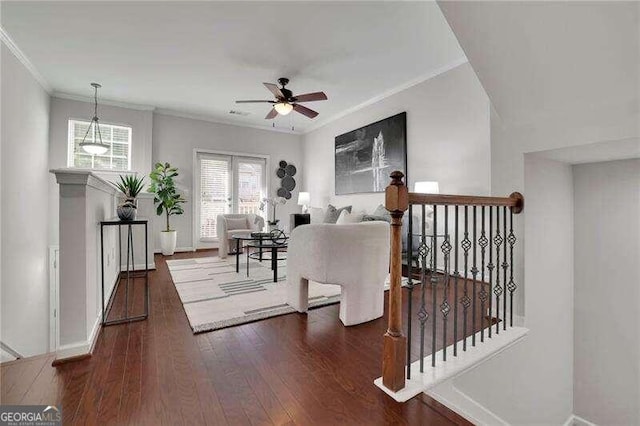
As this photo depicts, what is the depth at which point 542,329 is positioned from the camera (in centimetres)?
231

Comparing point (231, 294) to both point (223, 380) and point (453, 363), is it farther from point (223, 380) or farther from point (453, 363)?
point (453, 363)

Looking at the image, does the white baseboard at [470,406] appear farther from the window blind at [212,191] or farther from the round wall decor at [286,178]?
the round wall decor at [286,178]

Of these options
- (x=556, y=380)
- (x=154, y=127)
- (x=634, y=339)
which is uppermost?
(x=154, y=127)

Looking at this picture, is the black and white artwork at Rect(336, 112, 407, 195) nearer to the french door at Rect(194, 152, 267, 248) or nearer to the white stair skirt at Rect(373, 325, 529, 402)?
the french door at Rect(194, 152, 267, 248)

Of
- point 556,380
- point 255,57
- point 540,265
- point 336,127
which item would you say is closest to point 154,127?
point 255,57

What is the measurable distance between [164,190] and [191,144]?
4.13 feet

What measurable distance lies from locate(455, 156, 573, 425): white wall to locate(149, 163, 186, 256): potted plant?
5247 millimetres

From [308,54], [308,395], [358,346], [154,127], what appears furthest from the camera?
[154,127]

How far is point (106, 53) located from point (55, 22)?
0.60 meters

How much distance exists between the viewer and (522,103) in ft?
6.65

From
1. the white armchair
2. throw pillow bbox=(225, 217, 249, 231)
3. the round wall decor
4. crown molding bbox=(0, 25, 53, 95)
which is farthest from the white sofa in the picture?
the round wall decor

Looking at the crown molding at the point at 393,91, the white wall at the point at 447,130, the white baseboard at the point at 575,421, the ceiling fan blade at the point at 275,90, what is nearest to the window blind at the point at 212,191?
the crown molding at the point at 393,91

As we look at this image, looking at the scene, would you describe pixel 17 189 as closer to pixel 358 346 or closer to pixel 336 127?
pixel 358 346

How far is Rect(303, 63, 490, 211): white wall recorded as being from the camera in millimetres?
3430
